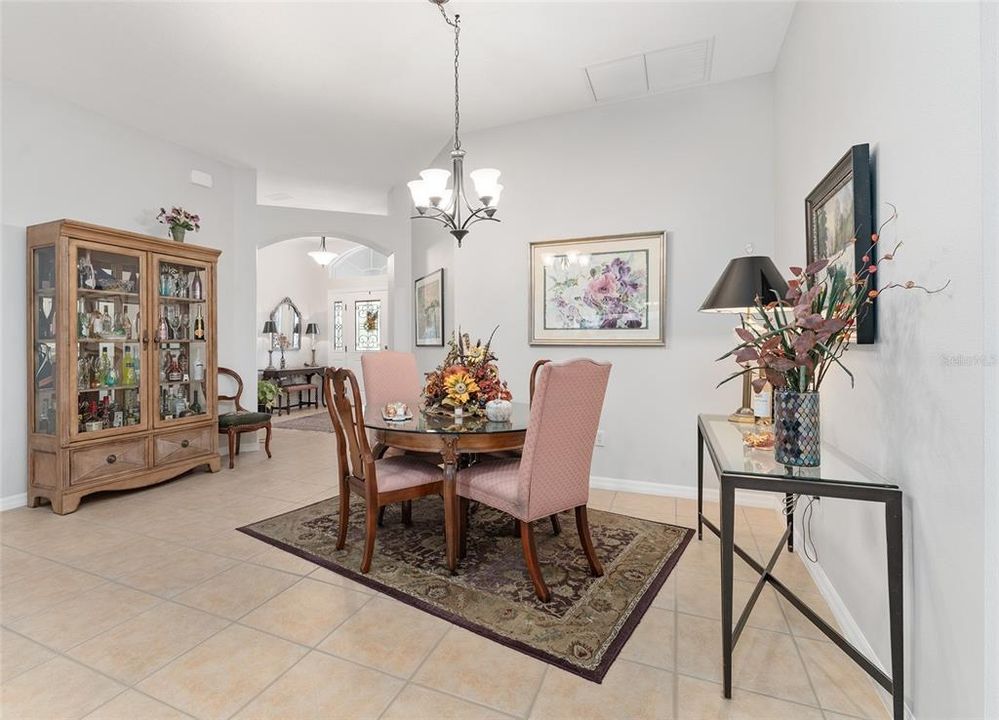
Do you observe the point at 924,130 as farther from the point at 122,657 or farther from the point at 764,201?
the point at 122,657

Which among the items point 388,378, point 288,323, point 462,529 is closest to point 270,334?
point 288,323

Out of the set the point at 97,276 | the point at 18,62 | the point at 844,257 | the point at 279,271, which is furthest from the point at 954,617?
the point at 279,271

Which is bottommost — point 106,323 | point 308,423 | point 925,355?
point 308,423

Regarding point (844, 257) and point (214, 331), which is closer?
point (844, 257)

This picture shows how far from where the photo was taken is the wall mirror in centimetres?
867

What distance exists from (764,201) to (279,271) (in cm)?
794

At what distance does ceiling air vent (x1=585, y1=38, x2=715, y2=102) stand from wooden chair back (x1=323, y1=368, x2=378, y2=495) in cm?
257

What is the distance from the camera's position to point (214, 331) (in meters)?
4.25

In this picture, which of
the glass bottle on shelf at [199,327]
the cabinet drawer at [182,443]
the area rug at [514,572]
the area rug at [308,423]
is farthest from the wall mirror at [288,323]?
the area rug at [514,572]

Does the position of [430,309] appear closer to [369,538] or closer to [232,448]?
[232,448]

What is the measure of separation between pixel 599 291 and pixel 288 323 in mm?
6964

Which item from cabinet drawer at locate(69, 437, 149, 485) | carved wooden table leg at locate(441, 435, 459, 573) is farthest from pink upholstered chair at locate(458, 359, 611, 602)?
cabinet drawer at locate(69, 437, 149, 485)

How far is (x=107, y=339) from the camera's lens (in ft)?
11.7

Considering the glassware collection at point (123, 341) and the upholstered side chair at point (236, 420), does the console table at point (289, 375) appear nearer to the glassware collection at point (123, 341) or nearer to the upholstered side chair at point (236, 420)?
the upholstered side chair at point (236, 420)
